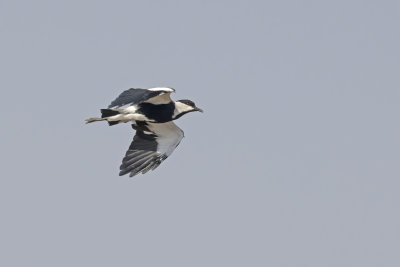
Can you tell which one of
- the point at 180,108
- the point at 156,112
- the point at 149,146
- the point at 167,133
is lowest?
the point at 149,146

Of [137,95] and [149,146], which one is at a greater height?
[137,95]

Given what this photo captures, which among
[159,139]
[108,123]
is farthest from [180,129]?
[108,123]

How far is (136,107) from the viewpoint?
118 feet

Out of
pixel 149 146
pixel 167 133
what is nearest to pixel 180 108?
pixel 167 133

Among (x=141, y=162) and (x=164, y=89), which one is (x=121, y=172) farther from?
(x=164, y=89)

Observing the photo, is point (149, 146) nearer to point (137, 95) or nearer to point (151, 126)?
point (151, 126)

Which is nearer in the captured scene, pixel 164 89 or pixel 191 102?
pixel 164 89

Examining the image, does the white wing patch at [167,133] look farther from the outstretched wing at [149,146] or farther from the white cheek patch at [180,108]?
the white cheek patch at [180,108]

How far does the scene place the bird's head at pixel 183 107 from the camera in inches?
1441

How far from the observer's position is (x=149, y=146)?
123ft

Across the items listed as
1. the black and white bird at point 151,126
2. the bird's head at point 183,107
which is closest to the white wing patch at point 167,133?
the black and white bird at point 151,126

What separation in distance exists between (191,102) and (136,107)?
210cm

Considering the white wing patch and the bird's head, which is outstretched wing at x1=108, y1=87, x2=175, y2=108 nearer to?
the bird's head

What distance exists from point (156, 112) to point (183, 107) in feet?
3.80
